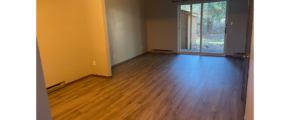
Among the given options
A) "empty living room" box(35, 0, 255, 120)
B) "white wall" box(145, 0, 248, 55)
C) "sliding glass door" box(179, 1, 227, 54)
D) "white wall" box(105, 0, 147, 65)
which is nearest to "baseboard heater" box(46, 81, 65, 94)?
"empty living room" box(35, 0, 255, 120)

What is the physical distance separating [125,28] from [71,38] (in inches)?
92.1

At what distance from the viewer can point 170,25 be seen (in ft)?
22.8

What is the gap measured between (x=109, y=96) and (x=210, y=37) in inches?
192

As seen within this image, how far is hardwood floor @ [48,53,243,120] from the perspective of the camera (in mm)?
2414

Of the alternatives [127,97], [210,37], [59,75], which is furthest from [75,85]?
[210,37]

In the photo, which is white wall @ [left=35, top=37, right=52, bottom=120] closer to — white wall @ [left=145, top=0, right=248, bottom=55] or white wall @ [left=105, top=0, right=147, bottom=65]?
white wall @ [left=105, top=0, right=147, bottom=65]

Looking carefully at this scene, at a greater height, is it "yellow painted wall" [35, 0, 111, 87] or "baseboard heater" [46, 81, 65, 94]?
"yellow painted wall" [35, 0, 111, 87]

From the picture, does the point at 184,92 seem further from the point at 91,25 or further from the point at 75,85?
the point at 91,25

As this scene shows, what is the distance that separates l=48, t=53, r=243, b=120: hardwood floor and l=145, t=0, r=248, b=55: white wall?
1722 millimetres

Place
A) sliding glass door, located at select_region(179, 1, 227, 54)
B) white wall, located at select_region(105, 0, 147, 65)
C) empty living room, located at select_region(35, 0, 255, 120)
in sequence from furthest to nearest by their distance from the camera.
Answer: sliding glass door, located at select_region(179, 1, 227, 54), white wall, located at select_region(105, 0, 147, 65), empty living room, located at select_region(35, 0, 255, 120)

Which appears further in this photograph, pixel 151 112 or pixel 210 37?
pixel 210 37

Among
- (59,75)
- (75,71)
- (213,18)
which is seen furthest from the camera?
(213,18)
